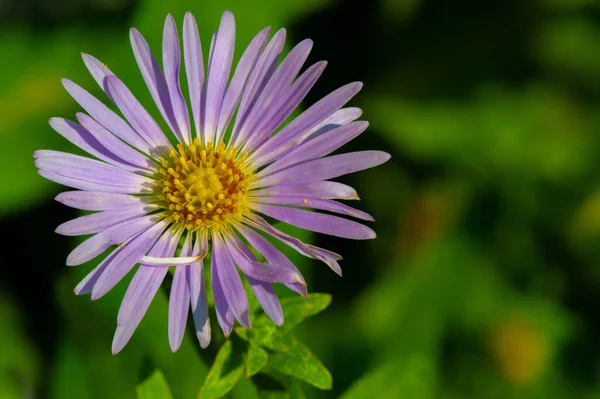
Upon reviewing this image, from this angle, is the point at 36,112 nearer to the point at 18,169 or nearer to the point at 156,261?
the point at 18,169

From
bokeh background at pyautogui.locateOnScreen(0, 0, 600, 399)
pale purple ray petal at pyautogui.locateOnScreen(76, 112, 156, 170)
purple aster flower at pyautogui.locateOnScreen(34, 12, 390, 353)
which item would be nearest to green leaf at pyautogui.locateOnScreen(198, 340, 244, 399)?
purple aster flower at pyautogui.locateOnScreen(34, 12, 390, 353)

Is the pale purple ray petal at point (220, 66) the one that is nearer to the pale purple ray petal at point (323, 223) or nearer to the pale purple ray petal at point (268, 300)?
the pale purple ray petal at point (323, 223)

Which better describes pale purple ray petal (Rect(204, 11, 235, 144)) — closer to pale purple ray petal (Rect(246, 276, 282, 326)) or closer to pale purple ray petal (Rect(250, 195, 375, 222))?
pale purple ray petal (Rect(250, 195, 375, 222))

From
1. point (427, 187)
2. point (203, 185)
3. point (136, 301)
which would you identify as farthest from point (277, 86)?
point (427, 187)

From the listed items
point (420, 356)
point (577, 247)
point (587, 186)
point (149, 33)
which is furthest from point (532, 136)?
point (149, 33)

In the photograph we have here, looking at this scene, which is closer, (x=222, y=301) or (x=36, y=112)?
(x=222, y=301)

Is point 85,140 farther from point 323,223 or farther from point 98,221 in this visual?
point 323,223
